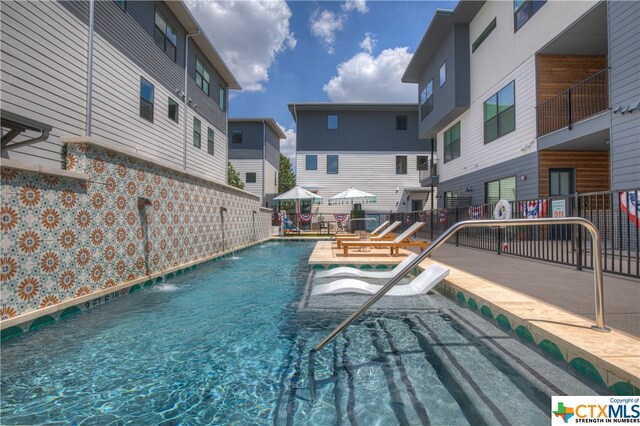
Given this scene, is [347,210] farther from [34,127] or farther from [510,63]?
[34,127]

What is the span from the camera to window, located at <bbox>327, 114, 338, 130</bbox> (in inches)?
982

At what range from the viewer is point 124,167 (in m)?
5.18

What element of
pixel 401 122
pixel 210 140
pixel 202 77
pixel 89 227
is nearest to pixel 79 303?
pixel 89 227

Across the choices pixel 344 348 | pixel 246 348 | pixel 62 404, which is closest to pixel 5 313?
pixel 62 404

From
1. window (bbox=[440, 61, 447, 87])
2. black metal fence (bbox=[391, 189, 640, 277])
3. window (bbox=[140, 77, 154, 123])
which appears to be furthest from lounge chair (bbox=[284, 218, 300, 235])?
window (bbox=[440, 61, 447, 87])

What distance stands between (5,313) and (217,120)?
14.9 metres

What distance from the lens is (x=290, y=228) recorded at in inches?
795

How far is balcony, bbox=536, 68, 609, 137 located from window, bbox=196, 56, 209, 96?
13847 millimetres

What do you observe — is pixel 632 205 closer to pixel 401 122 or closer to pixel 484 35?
pixel 484 35

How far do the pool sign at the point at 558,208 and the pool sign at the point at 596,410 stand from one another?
5.53 metres

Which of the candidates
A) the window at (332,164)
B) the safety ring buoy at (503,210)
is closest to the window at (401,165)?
the window at (332,164)

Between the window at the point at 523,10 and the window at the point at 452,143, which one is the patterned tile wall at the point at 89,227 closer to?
the window at the point at 523,10

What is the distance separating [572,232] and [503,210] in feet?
7.27

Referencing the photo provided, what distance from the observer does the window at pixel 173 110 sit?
40.0 feet
